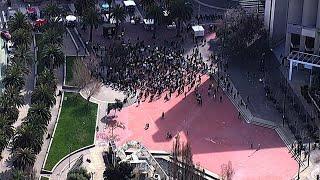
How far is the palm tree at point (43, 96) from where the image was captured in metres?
107

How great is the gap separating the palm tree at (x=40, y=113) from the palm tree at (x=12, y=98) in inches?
103

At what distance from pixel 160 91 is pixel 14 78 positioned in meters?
20.6

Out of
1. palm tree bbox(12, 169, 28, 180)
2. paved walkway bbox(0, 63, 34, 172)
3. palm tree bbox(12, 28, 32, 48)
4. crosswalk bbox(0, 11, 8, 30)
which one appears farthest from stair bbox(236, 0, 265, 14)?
palm tree bbox(12, 169, 28, 180)

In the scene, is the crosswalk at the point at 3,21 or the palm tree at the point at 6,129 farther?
the crosswalk at the point at 3,21

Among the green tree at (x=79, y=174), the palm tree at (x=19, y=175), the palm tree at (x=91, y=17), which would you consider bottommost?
the green tree at (x=79, y=174)

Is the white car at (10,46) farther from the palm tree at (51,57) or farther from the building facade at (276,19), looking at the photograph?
the building facade at (276,19)

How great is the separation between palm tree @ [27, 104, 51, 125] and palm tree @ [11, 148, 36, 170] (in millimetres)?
8135

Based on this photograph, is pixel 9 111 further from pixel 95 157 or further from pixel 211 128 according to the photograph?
pixel 211 128

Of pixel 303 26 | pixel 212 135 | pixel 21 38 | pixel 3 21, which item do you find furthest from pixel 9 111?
pixel 303 26

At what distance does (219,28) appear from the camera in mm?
128500

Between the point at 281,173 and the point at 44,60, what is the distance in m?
39.2

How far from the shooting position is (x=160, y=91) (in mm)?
117500

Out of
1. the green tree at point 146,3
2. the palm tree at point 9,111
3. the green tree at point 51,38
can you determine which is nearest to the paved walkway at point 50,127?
the green tree at point 51,38

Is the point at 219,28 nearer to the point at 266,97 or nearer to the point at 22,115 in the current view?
the point at 266,97
